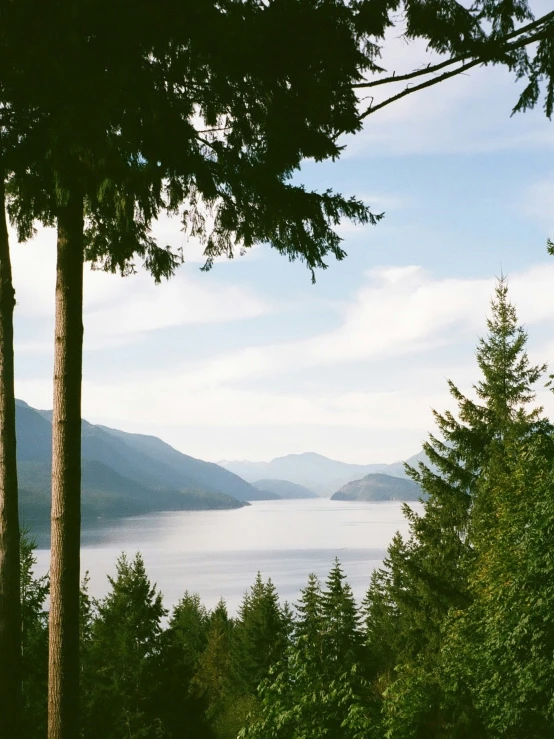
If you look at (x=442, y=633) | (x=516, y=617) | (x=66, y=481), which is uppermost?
(x=66, y=481)

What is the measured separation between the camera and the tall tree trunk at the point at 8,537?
522cm

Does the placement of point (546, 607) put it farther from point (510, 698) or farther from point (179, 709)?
point (179, 709)

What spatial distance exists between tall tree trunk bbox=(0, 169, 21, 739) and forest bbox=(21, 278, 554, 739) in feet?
7.22

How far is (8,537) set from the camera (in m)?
5.38

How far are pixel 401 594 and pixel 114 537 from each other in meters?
181

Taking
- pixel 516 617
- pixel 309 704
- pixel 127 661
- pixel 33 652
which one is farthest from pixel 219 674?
pixel 309 704

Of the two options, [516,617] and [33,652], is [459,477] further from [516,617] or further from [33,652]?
[33,652]

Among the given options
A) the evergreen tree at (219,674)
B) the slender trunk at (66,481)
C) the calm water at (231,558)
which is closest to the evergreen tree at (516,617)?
the slender trunk at (66,481)

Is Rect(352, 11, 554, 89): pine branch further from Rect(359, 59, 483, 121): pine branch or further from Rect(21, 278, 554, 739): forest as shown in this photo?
Rect(21, 278, 554, 739): forest

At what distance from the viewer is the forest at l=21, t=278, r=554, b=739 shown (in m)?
6.35

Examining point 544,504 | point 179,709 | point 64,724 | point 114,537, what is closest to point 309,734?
point 64,724

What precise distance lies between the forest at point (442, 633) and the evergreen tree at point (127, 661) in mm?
38

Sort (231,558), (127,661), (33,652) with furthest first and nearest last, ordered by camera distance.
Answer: (231,558) → (127,661) → (33,652)

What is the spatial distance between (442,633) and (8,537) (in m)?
13.8
